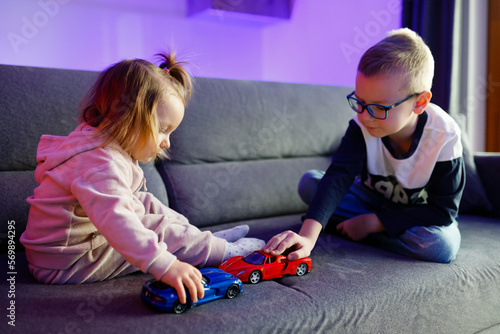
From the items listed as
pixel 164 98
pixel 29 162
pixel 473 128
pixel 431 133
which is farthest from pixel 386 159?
pixel 473 128

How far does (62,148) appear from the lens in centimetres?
104

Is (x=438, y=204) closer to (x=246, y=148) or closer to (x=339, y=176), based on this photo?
(x=339, y=176)

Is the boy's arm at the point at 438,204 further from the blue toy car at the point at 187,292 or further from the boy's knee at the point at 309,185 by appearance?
the blue toy car at the point at 187,292

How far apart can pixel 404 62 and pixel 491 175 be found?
1011mm

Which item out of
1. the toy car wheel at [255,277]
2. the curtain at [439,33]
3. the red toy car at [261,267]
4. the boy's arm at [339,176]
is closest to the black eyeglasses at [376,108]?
the boy's arm at [339,176]

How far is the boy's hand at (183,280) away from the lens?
2.85 ft

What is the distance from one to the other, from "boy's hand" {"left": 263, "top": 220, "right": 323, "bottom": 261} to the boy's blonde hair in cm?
56

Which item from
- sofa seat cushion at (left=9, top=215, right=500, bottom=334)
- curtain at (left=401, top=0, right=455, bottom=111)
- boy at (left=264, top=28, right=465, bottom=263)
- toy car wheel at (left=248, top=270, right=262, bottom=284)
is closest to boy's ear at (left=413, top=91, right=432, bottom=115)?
boy at (left=264, top=28, right=465, bottom=263)

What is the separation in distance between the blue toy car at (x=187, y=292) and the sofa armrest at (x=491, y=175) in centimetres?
151

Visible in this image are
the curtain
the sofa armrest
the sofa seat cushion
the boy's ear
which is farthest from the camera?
the curtain

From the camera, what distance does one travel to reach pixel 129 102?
1.05 metres

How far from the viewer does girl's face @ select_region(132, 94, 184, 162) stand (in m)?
1.09

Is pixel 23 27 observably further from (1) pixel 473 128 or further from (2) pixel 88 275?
(1) pixel 473 128

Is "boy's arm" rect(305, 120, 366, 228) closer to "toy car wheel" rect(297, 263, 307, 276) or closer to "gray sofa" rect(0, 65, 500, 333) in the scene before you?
"gray sofa" rect(0, 65, 500, 333)
